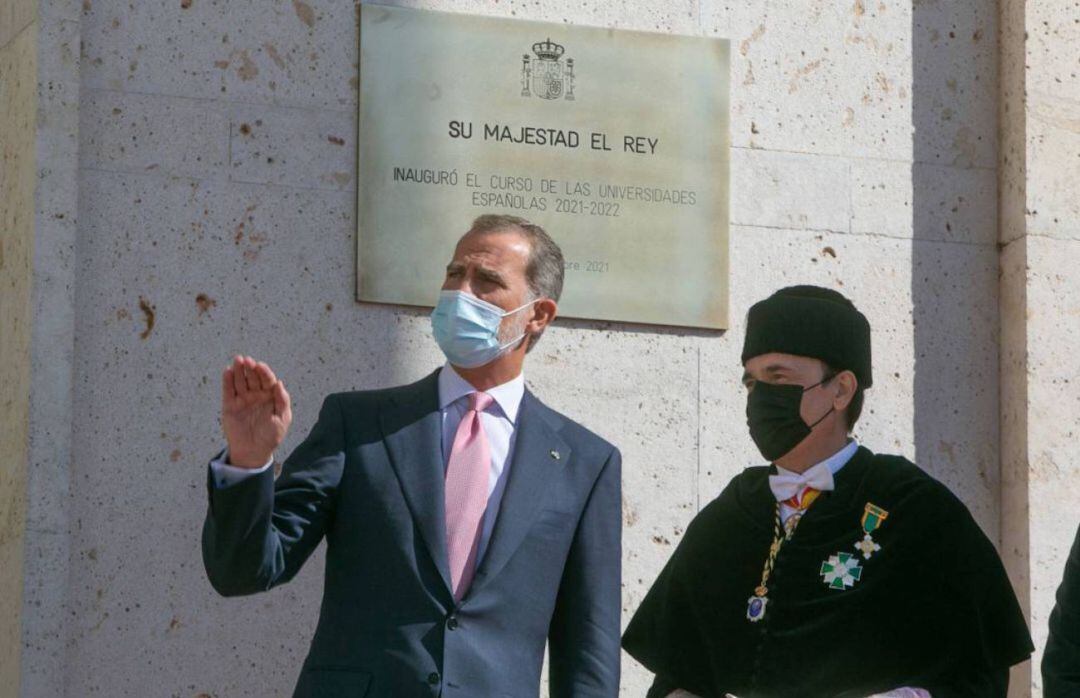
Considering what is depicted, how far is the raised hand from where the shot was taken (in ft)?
16.5

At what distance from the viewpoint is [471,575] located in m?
5.46

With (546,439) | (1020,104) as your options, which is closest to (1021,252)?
(1020,104)

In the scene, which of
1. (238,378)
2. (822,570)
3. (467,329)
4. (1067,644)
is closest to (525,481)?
(467,329)

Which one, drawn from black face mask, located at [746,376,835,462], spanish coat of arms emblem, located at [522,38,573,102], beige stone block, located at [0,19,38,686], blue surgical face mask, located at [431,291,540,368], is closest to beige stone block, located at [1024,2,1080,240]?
spanish coat of arms emblem, located at [522,38,573,102]

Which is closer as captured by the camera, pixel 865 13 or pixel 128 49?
pixel 128 49

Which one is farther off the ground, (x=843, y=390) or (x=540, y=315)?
(x=540, y=315)

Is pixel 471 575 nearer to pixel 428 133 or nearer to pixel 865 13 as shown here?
pixel 428 133

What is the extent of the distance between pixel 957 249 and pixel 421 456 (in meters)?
2.63

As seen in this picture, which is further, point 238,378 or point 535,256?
point 535,256

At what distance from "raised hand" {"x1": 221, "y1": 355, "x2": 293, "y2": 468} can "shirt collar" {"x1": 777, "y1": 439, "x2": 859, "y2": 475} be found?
142 centimetres

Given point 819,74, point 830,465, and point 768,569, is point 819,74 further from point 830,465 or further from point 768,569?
point 768,569

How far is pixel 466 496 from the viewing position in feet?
18.2

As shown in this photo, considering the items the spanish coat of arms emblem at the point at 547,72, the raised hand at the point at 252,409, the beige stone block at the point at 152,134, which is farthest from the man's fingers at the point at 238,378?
the spanish coat of arms emblem at the point at 547,72

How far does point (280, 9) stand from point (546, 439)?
2044mm
